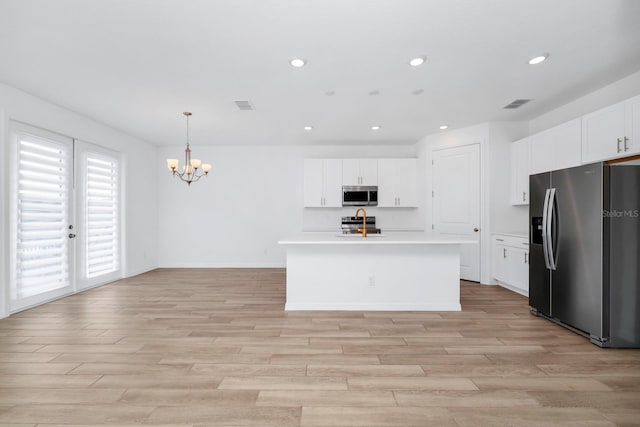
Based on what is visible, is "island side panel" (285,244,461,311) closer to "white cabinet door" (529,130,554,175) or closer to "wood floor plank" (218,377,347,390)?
"wood floor plank" (218,377,347,390)

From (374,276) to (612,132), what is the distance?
2903 millimetres

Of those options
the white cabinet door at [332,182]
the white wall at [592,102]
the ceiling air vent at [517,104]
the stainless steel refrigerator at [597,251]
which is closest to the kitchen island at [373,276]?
the stainless steel refrigerator at [597,251]

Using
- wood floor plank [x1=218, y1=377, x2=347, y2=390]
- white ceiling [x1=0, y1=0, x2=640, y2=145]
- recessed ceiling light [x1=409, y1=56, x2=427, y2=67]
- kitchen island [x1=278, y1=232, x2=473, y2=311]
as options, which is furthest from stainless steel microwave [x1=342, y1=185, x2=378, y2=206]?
wood floor plank [x1=218, y1=377, x2=347, y2=390]

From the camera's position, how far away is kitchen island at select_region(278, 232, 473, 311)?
12.1 feet

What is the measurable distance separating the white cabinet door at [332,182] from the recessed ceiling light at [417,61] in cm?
332

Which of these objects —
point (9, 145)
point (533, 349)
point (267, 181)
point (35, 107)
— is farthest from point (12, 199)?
point (533, 349)

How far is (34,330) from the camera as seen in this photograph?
3047mm

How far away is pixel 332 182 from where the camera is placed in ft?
20.5

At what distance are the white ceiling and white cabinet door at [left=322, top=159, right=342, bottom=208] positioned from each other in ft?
5.61

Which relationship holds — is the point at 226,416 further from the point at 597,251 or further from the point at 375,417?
the point at 597,251

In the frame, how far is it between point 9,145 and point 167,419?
148 inches

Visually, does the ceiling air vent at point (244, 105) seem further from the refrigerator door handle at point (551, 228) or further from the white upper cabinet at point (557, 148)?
the white upper cabinet at point (557, 148)

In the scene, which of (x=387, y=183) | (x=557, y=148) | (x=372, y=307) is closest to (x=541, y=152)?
(x=557, y=148)

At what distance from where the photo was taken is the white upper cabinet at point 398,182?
6.20 m
